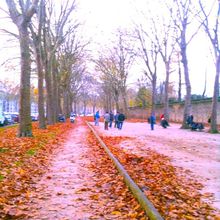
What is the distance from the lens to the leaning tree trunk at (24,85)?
2005 centimetres

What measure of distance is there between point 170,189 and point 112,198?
4.66 ft

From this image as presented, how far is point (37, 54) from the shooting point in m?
29.2

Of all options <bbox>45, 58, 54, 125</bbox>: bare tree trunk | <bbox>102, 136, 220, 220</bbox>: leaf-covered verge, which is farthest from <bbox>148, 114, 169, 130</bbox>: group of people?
<bbox>102, 136, 220, 220</bbox>: leaf-covered verge

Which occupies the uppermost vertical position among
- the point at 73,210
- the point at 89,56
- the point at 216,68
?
the point at 89,56

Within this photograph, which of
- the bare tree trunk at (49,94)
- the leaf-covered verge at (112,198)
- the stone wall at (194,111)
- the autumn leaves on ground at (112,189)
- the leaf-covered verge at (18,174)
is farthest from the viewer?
the stone wall at (194,111)

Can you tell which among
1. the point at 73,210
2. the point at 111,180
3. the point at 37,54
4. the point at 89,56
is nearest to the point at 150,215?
the point at 73,210

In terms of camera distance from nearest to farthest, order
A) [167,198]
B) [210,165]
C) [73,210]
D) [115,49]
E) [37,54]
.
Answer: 1. [73,210]
2. [167,198]
3. [210,165]
4. [37,54]
5. [115,49]

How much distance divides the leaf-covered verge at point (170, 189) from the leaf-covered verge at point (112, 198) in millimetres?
373

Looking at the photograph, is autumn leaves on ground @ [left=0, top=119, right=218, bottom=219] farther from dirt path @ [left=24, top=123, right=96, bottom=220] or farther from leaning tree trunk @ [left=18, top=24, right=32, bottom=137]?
leaning tree trunk @ [left=18, top=24, right=32, bottom=137]

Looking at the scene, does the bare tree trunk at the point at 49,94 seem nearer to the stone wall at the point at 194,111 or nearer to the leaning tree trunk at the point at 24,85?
the leaning tree trunk at the point at 24,85

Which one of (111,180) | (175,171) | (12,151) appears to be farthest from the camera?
(12,151)

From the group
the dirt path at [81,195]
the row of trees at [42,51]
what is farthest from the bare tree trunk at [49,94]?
the dirt path at [81,195]

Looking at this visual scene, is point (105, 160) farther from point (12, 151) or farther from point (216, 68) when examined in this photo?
point (216, 68)

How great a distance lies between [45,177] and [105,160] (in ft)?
11.3
